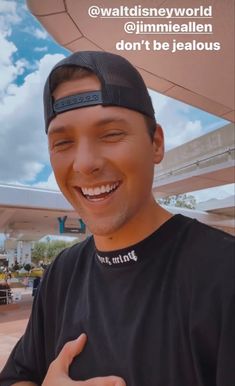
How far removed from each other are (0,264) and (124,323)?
16.4 meters

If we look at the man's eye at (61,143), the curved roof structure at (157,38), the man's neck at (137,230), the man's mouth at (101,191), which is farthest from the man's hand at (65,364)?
the curved roof structure at (157,38)

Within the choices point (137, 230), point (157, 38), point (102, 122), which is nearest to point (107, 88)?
point (102, 122)

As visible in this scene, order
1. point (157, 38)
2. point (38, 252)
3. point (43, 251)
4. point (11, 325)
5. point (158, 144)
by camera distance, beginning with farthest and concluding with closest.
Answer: point (43, 251), point (38, 252), point (11, 325), point (157, 38), point (158, 144)

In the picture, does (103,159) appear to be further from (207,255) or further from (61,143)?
(207,255)

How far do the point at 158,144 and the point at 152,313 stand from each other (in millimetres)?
433

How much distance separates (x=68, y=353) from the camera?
816mm

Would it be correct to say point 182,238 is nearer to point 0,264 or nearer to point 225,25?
point 225,25

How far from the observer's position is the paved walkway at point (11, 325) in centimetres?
544

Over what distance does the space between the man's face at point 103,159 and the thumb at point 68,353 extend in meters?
0.27

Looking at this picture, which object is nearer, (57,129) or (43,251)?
(57,129)

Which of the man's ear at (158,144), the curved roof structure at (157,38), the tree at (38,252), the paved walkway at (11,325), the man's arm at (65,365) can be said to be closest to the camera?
the man's arm at (65,365)

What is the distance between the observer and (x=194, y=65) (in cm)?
386

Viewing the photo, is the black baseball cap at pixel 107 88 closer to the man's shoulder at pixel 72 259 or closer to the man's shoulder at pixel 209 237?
the man's shoulder at pixel 209 237

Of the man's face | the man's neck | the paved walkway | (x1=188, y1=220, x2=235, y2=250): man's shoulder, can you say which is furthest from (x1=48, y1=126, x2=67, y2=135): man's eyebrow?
→ the paved walkway
